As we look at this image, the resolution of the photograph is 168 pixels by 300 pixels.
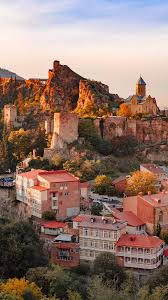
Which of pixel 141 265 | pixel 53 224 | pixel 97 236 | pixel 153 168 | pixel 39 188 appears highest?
pixel 153 168

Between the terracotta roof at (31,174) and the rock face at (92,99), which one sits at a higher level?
the rock face at (92,99)

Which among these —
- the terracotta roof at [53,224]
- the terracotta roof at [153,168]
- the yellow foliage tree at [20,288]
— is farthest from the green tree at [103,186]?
the yellow foliage tree at [20,288]

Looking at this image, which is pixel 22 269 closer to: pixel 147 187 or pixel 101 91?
pixel 147 187

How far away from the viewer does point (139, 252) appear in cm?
3328

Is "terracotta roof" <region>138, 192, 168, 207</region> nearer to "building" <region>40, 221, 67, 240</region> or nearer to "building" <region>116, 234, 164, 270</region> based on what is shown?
→ "building" <region>116, 234, 164, 270</region>

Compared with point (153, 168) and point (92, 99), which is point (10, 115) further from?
point (153, 168)

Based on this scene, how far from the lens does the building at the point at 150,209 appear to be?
37.1 metres

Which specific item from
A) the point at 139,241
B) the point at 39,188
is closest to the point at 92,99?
the point at 39,188

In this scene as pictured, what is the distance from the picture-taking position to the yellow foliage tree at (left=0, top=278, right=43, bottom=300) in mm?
26438

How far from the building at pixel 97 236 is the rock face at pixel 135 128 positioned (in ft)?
62.2

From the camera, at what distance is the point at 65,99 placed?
59844mm

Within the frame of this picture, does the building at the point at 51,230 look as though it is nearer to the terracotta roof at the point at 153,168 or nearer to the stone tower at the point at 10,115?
the terracotta roof at the point at 153,168

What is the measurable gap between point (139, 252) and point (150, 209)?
4.41 metres

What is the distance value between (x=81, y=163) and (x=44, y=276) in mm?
18054
